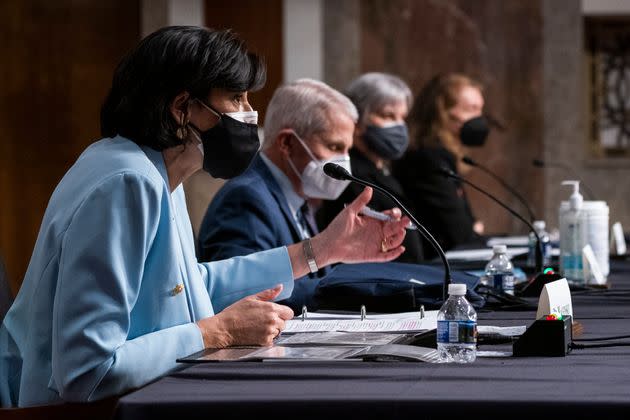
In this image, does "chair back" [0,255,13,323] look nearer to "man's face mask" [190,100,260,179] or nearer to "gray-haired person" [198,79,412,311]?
"man's face mask" [190,100,260,179]

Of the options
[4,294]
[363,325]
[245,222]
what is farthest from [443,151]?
[4,294]

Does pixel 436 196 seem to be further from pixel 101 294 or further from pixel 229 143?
pixel 101 294

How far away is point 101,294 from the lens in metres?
1.77

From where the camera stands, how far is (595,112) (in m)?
Result: 7.82

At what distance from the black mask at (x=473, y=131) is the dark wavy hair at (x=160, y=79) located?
11.5 feet

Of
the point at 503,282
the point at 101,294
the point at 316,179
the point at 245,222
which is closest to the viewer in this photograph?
the point at 101,294

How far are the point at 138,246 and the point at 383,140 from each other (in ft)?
10.1

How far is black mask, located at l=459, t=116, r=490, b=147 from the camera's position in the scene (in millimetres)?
5512

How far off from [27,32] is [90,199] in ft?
20.9

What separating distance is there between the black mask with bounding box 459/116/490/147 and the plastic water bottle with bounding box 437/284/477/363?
12.1ft

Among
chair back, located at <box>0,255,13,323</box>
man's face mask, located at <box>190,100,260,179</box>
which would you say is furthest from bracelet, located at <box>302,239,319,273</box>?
chair back, located at <box>0,255,13,323</box>

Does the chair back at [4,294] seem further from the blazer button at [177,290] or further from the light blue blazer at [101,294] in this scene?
the blazer button at [177,290]

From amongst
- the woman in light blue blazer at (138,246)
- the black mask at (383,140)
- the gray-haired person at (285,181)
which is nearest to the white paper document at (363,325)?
the woman in light blue blazer at (138,246)

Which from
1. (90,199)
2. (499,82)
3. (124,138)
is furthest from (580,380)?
(499,82)
